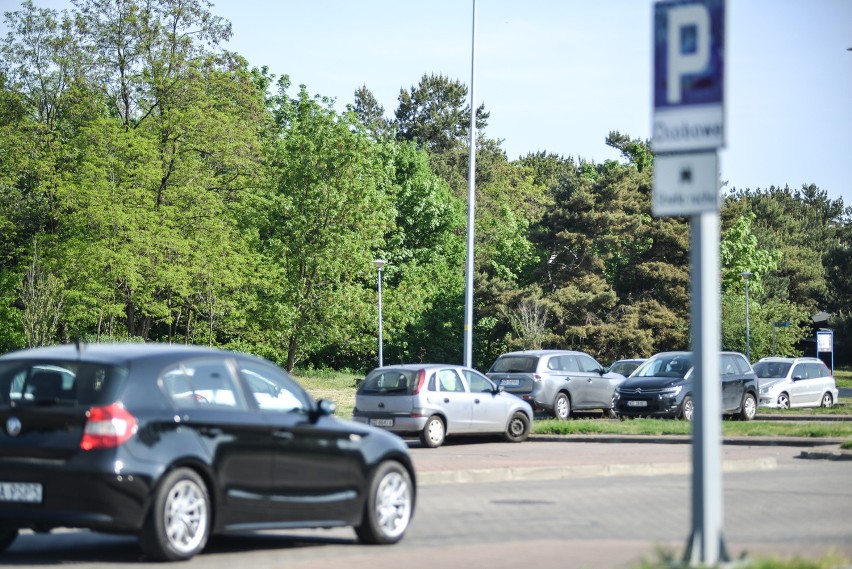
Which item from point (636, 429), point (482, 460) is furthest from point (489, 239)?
point (482, 460)

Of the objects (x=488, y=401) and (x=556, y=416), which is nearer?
(x=488, y=401)

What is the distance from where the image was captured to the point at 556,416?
107 feet

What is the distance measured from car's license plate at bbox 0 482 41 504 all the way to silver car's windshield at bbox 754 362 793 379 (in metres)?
31.6

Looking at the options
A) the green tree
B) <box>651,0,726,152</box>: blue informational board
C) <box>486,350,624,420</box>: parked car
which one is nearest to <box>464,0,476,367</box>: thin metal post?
<box>486,350,624,420</box>: parked car

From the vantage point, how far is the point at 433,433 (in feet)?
78.1

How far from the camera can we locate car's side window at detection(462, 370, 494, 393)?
24.9 metres

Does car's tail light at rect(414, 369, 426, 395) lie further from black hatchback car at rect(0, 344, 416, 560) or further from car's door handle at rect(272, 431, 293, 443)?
car's door handle at rect(272, 431, 293, 443)

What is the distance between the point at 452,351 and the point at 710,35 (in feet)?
210

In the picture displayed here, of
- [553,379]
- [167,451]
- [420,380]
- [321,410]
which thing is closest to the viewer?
[167,451]

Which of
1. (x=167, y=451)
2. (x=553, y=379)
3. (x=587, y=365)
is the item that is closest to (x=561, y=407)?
(x=553, y=379)

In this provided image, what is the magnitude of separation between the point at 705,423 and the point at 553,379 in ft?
82.6

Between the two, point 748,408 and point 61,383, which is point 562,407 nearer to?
point 748,408

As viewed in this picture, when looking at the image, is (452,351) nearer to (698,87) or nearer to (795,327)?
(795,327)

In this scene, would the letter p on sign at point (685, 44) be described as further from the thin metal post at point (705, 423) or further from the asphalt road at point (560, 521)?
the asphalt road at point (560, 521)
